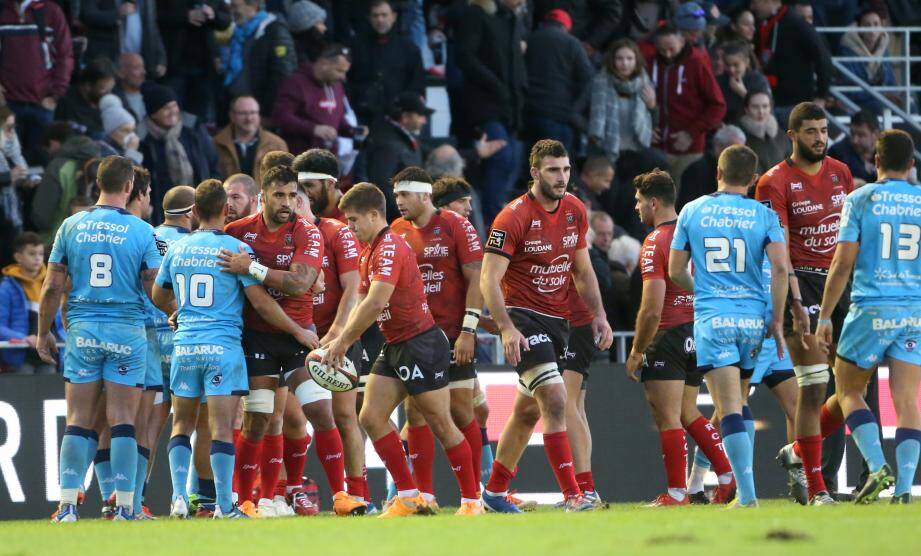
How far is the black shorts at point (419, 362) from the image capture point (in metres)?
11.7

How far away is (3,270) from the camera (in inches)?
618

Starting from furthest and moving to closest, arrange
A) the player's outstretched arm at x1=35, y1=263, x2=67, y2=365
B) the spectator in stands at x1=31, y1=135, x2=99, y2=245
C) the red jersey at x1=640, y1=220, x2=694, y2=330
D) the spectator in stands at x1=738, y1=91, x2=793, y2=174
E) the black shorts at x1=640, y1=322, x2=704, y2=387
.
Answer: the spectator in stands at x1=738, y1=91, x2=793, y2=174 → the spectator in stands at x1=31, y1=135, x2=99, y2=245 → the black shorts at x1=640, y1=322, x2=704, y2=387 → the red jersey at x1=640, y1=220, x2=694, y2=330 → the player's outstretched arm at x1=35, y1=263, x2=67, y2=365

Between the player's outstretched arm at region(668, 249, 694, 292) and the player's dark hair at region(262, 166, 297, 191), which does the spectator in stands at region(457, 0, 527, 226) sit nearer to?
the player's dark hair at region(262, 166, 297, 191)

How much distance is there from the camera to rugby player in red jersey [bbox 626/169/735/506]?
13297 mm

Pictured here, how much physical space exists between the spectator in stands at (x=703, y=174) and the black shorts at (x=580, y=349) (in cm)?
603

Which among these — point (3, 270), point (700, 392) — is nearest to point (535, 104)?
point (700, 392)

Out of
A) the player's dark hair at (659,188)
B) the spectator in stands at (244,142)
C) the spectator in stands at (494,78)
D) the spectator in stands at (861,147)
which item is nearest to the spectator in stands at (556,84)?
the spectator in stands at (494,78)

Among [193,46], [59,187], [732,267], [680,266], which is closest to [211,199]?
[680,266]

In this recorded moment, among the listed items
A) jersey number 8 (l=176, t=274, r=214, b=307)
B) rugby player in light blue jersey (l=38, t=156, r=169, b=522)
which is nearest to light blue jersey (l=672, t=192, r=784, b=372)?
jersey number 8 (l=176, t=274, r=214, b=307)

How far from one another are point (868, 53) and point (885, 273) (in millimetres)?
12263

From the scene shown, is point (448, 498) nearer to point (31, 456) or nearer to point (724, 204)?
point (31, 456)

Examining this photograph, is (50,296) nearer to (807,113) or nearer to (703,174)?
(807,113)

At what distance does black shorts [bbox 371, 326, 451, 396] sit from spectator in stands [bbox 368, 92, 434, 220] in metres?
6.18

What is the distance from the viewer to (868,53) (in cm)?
2281
